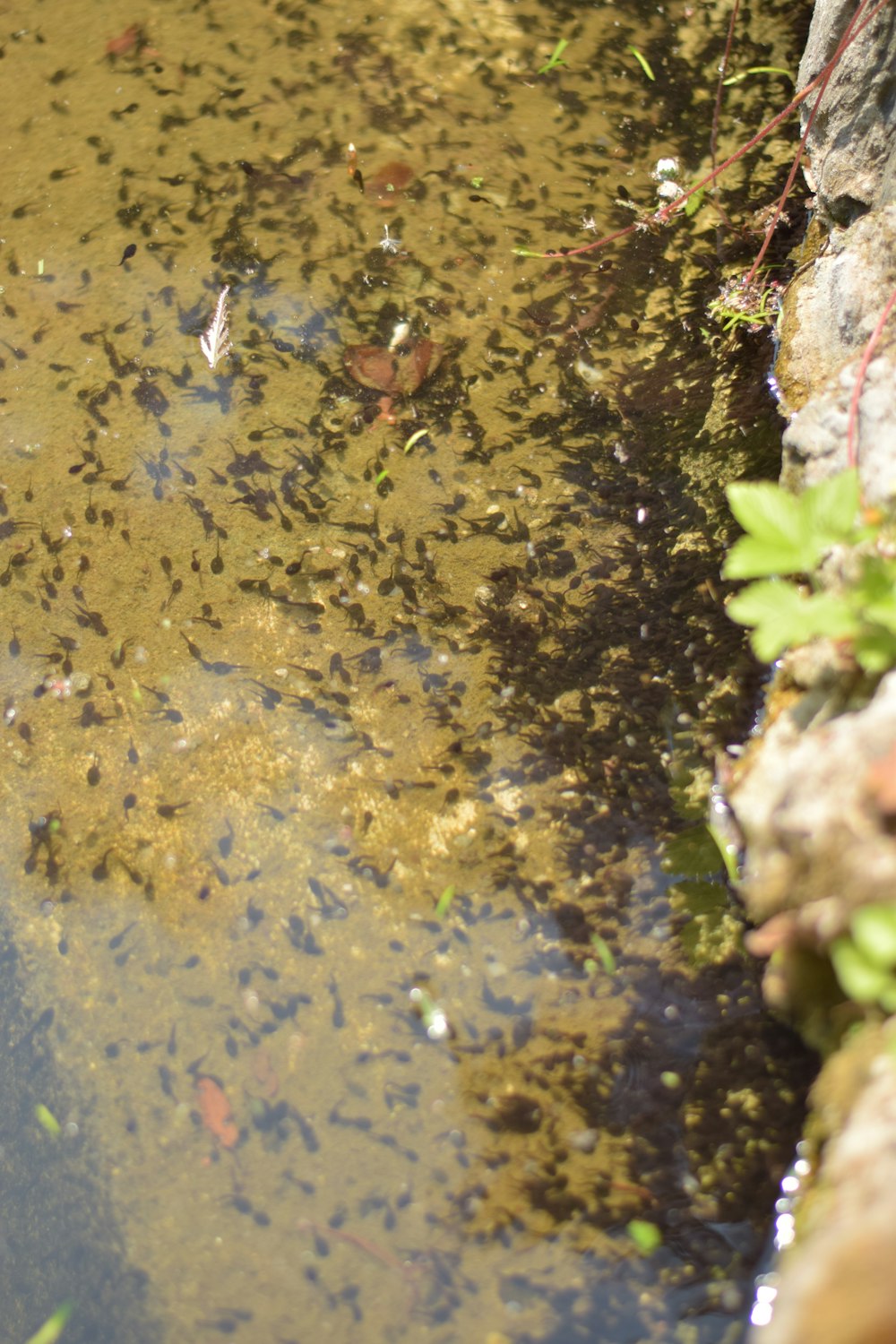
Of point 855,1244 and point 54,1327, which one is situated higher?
point 855,1244

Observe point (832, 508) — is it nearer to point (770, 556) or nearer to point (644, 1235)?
point (770, 556)

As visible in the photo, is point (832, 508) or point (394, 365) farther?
point (394, 365)

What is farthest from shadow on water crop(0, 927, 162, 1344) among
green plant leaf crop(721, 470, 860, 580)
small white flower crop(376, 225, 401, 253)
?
small white flower crop(376, 225, 401, 253)

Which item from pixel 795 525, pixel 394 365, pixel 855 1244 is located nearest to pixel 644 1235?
pixel 855 1244

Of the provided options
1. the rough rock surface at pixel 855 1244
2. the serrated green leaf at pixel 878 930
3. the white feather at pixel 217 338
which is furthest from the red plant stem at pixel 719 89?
the rough rock surface at pixel 855 1244

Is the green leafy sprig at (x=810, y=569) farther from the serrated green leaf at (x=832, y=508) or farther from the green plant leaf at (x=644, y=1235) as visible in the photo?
the green plant leaf at (x=644, y=1235)

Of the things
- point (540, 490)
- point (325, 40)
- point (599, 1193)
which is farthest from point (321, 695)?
point (325, 40)

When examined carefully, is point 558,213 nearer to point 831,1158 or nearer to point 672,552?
point 672,552

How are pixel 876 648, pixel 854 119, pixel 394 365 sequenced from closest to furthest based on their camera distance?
pixel 876 648 < pixel 854 119 < pixel 394 365
